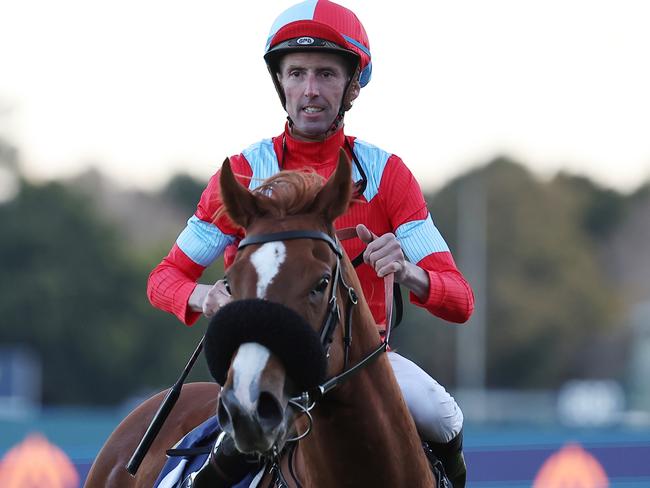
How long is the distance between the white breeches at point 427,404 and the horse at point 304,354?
0.61 feet

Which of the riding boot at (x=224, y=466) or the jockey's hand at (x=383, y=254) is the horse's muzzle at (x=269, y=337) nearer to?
the jockey's hand at (x=383, y=254)

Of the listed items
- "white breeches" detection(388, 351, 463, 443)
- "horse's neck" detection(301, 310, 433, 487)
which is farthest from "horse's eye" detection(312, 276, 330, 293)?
"white breeches" detection(388, 351, 463, 443)

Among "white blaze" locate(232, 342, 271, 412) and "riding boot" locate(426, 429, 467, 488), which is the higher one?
"white blaze" locate(232, 342, 271, 412)

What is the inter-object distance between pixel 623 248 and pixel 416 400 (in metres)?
62.0

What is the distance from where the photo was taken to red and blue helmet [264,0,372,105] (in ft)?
15.5

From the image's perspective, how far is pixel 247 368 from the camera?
3.43 meters

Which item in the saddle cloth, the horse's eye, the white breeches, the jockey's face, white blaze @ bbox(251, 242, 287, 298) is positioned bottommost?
the saddle cloth

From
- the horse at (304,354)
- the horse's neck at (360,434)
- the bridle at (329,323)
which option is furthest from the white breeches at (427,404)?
the bridle at (329,323)

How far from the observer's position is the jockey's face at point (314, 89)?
4.71 metres

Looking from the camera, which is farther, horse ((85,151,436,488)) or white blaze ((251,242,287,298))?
white blaze ((251,242,287,298))

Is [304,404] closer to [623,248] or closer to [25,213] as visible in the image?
[25,213]

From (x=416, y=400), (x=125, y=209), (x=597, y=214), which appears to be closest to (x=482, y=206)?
(x=597, y=214)

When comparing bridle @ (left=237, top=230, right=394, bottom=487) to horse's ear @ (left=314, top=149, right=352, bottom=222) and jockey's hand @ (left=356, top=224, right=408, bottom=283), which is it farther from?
jockey's hand @ (left=356, top=224, right=408, bottom=283)

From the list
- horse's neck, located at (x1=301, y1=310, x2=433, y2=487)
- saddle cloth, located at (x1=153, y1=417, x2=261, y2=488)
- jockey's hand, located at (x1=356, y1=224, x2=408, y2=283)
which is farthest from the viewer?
saddle cloth, located at (x1=153, y1=417, x2=261, y2=488)
